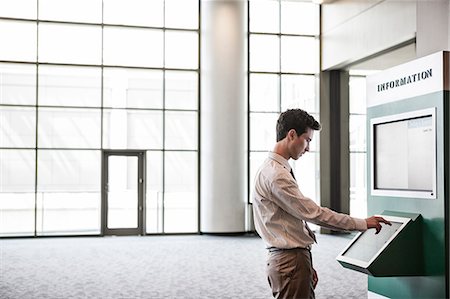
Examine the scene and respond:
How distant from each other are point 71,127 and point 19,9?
3.04 metres

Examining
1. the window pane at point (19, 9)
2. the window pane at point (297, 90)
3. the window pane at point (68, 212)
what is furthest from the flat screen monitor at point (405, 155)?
the window pane at point (19, 9)

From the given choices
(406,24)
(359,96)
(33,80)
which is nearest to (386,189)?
(406,24)

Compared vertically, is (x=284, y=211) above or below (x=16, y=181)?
above

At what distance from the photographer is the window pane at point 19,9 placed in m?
14.2

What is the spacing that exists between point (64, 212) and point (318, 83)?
7152 mm

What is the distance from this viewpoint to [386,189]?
4453 mm

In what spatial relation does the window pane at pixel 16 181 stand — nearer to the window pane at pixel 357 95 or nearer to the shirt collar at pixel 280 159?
the window pane at pixel 357 95

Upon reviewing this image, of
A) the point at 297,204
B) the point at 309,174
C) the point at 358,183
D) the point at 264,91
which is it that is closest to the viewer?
the point at 297,204

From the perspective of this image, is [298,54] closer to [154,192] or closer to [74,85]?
[154,192]

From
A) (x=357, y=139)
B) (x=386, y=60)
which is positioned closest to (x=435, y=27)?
(x=386, y=60)

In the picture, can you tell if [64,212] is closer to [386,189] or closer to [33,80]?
[33,80]

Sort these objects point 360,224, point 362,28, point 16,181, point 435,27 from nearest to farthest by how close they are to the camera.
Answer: point 360,224
point 435,27
point 362,28
point 16,181

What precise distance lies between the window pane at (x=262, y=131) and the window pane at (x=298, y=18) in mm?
2281

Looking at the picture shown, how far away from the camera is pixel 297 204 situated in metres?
2.98
